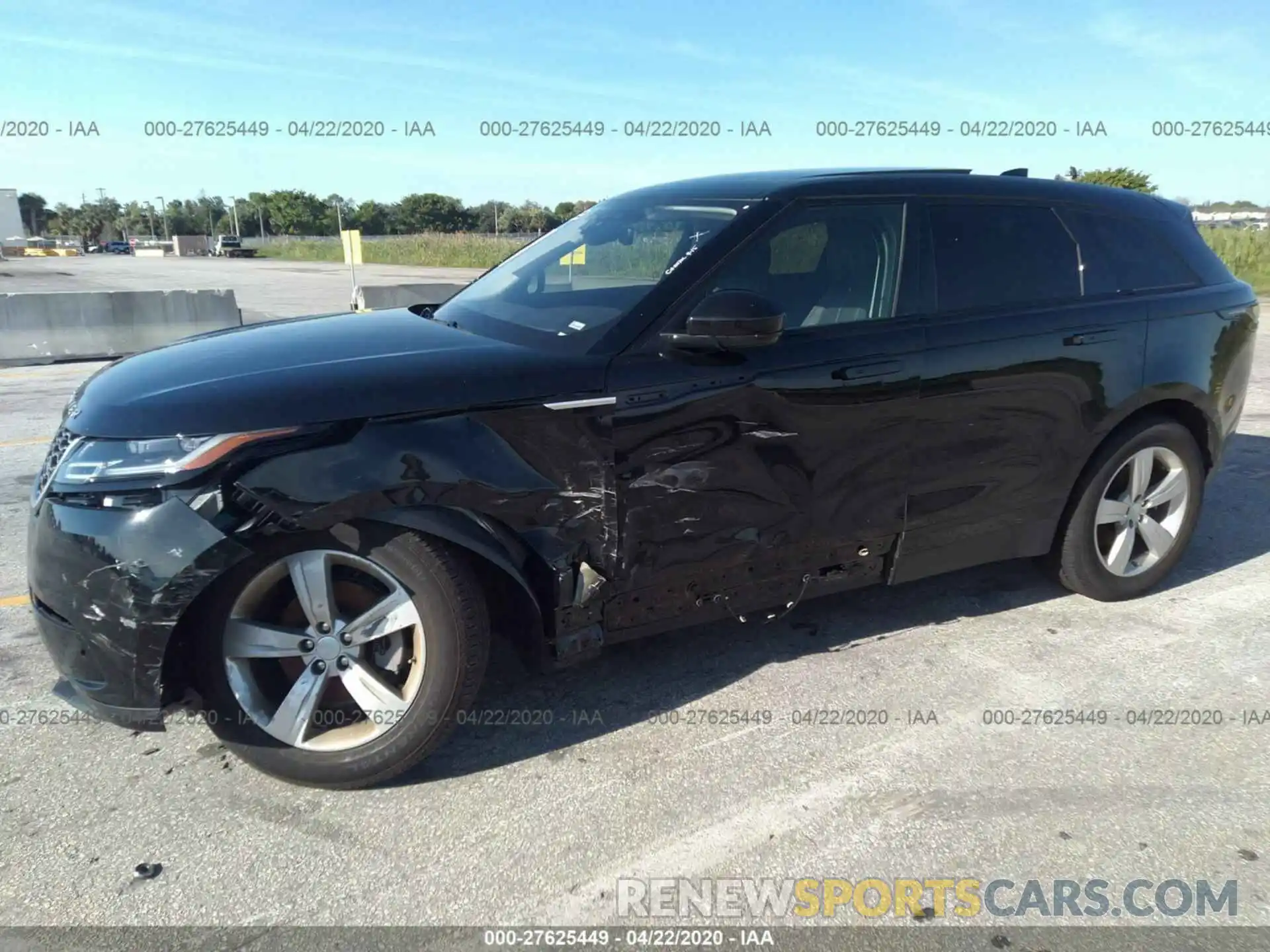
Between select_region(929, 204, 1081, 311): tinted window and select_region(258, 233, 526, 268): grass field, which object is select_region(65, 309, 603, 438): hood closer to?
select_region(929, 204, 1081, 311): tinted window

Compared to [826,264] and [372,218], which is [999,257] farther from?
[372,218]

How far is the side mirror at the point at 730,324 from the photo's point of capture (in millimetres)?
2902

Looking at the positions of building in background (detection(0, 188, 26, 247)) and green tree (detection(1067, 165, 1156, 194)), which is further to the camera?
building in background (detection(0, 188, 26, 247))

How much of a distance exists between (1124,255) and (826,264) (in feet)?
5.32

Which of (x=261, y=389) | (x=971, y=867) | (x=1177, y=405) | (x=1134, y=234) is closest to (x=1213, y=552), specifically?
(x=1177, y=405)

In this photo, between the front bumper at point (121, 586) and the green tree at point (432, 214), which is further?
the green tree at point (432, 214)

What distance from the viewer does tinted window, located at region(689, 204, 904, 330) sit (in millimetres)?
3295

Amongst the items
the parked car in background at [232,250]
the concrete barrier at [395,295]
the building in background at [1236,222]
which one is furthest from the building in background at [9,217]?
the building in background at [1236,222]

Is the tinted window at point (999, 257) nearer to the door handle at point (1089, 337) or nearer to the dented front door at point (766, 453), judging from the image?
the door handle at point (1089, 337)

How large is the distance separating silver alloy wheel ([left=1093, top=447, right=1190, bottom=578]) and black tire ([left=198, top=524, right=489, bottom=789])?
2.90m

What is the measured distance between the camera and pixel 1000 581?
4516mm

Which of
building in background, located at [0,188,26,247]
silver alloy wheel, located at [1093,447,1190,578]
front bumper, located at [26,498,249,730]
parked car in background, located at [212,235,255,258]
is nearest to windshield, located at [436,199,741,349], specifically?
front bumper, located at [26,498,249,730]

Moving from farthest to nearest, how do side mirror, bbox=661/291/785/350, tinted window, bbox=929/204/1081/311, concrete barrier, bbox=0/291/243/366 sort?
concrete barrier, bbox=0/291/243/366
tinted window, bbox=929/204/1081/311
side mirror, bbox=661/291/785/350

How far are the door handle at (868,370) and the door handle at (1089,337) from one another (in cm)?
91
